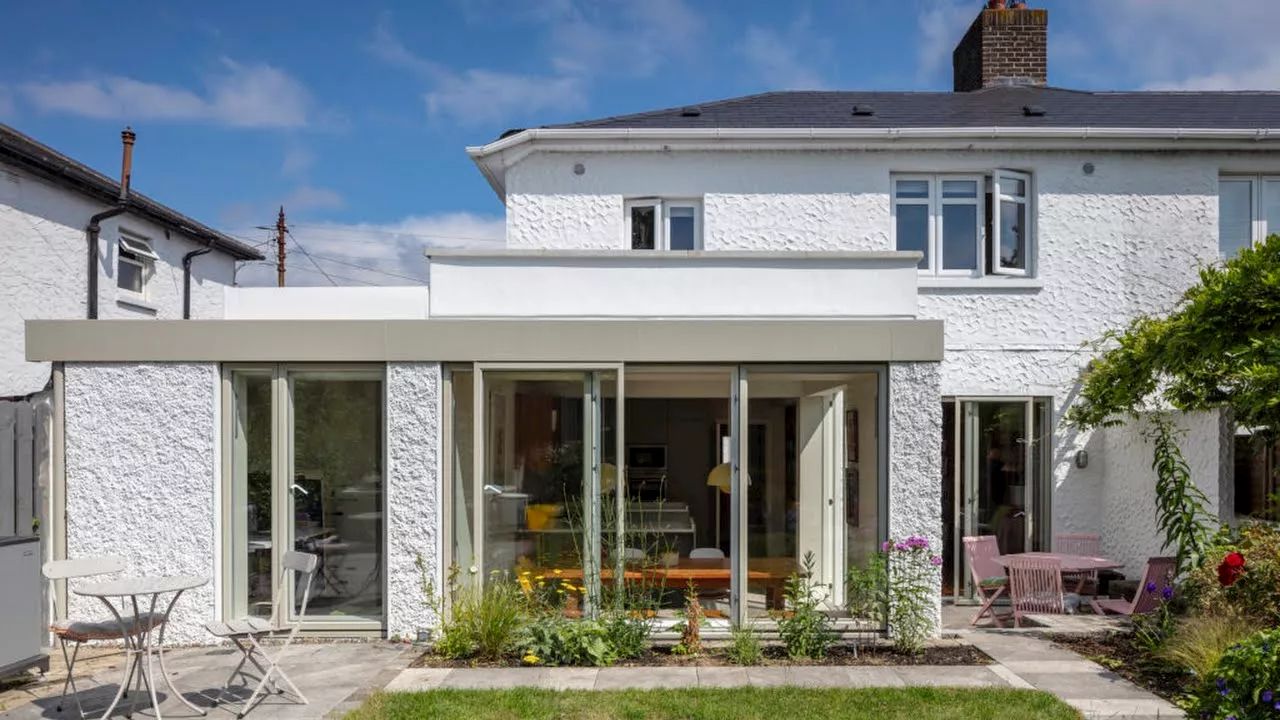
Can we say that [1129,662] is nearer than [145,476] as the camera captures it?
Yes

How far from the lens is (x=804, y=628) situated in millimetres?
7867

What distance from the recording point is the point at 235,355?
8414mm

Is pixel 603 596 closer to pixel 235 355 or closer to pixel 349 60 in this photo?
pixel 235 355

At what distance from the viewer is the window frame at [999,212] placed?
11.6 metres

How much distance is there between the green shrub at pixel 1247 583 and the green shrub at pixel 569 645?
4911 millimetres

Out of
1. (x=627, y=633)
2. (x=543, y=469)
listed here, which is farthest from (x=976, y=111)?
(x=627, y=633)

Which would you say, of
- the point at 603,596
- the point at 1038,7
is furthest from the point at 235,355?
the point at 1038,7

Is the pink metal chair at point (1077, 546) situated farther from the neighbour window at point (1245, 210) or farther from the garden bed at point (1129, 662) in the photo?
the neighbour window at point (1245, 210)

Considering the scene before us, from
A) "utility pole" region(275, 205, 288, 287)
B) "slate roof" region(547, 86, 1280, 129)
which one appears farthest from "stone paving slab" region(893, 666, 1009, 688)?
"utility pole" region(275, 205, 288, 287)

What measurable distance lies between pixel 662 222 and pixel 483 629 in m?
6.20

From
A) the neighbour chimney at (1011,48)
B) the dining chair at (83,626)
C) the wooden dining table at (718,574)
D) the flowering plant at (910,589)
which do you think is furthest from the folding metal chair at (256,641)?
the neighbour chimney at (1011,48)

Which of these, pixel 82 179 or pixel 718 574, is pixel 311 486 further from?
pixel 82 179

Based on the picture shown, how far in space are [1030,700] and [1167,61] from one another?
1326 centimetres

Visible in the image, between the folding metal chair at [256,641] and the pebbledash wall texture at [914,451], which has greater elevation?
the pebbledash wall texture at [914,451]
